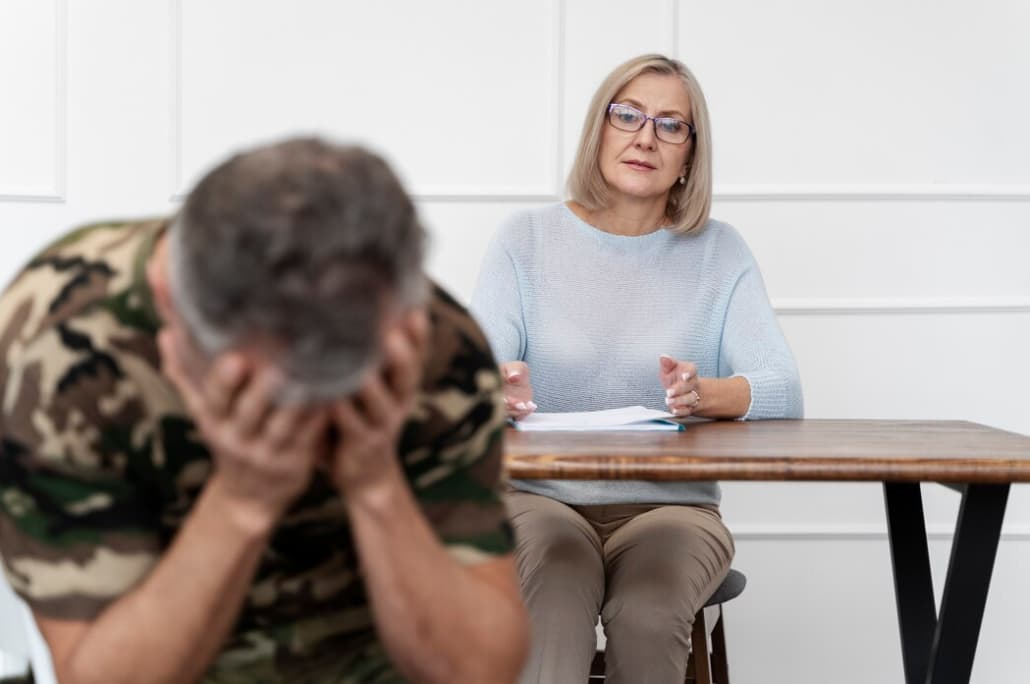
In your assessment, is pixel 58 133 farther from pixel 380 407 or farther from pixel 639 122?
pixel 380 407

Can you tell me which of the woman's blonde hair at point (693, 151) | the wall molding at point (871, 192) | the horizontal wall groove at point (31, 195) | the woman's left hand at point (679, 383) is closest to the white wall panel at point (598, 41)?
the wall molding at point (871, 192)

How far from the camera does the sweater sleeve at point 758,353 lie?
6.64 ft

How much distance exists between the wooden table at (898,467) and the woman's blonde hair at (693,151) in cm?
51

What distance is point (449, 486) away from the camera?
1012 mm

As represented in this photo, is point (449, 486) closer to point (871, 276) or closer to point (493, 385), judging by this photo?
point (493, 385)

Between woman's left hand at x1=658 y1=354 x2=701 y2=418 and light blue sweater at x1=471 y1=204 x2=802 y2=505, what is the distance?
8.4 inches

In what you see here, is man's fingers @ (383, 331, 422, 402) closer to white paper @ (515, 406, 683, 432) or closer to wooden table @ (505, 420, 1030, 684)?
wooden table @ (505, 420, 1030, 684)

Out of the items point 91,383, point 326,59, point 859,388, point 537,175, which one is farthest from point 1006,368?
point 91,383

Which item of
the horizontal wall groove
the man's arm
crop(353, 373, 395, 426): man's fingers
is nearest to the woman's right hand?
the man's arm

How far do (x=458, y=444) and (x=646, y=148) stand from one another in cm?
138

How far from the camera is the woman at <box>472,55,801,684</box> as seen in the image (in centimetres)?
184

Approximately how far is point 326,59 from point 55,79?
2.12ft

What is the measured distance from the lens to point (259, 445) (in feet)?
2.55

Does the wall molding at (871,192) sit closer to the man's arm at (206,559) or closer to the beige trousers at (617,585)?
the beige trousers at (617,585)
